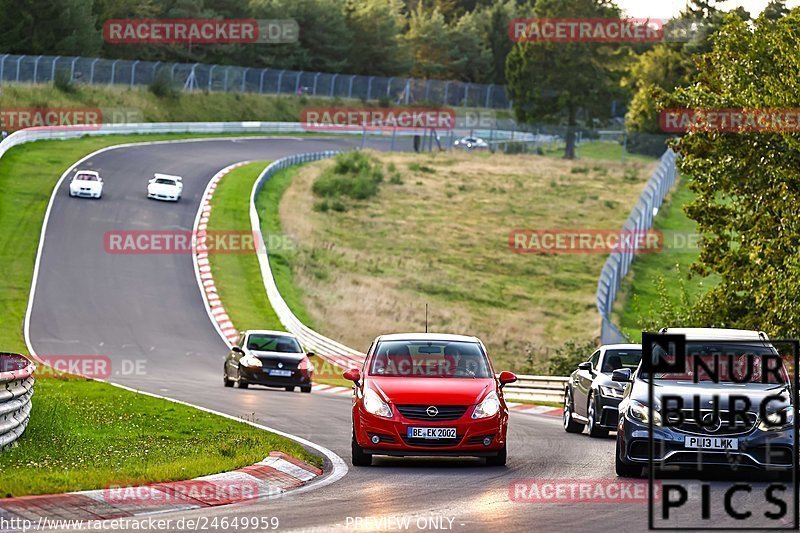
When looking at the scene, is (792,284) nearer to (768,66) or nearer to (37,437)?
(768,66)

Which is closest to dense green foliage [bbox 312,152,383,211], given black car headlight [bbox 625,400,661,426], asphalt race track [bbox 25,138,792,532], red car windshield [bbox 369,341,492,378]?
asphalt race track [bbox 25,138,792,532]

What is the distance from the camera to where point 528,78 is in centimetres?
10419

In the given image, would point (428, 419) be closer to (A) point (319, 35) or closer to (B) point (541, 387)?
(B) point (541, 387)

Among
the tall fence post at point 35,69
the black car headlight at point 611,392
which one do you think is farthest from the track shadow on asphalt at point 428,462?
the tall fence post at point 35,69

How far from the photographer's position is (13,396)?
13906mm

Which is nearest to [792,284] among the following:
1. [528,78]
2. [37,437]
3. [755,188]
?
[755,188]

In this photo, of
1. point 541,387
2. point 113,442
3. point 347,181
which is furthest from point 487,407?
point 347,181

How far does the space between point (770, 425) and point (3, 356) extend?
8.52 meters

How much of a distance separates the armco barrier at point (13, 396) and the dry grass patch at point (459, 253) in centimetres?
2269

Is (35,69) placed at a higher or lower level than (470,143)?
higher

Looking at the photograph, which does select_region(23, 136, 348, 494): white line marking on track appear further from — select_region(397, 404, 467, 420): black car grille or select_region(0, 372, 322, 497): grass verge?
select_region(397, 404, 467, 420): black car grille

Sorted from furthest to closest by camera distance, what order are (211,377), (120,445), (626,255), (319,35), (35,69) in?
(319,35) < (35,69) < (626,255) < (211,377) < (120,445)

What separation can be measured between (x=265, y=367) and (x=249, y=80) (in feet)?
233

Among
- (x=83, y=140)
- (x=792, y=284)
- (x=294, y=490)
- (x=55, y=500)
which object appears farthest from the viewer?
(x=83, y=140)
